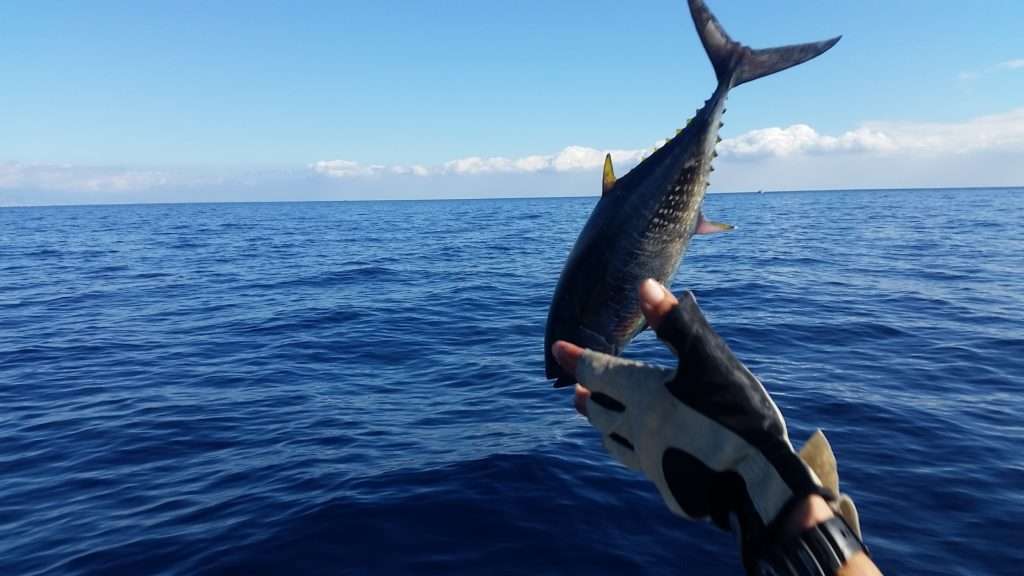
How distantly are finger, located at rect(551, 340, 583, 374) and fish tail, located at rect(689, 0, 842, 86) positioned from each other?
193 cm

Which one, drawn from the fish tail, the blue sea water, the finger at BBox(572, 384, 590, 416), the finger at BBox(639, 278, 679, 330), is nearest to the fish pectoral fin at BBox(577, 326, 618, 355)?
the finger at BBox(572, 384, 590, 416)

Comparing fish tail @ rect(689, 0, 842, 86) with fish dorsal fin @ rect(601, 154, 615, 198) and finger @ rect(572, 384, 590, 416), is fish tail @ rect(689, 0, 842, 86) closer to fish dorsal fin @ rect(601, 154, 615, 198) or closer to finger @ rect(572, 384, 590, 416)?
fish dorsal fin @ rect(601, 154, 615, 198)

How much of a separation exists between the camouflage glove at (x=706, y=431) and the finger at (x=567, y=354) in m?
0.07

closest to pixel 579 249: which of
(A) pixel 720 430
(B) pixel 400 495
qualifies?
(A) pixel 720 430

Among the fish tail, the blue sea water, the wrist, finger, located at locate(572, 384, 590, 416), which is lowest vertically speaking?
the blue sea water

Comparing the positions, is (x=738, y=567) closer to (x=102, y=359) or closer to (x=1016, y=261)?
(x=102, y=359)

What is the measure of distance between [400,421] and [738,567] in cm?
612

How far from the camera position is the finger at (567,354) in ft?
9.68

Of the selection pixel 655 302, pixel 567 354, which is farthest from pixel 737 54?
pixel 567 354

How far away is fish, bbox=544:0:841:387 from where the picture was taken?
299cm

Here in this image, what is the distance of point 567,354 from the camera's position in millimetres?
2982

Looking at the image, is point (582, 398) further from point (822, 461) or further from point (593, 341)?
point (822, 461)

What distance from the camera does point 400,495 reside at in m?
7.77

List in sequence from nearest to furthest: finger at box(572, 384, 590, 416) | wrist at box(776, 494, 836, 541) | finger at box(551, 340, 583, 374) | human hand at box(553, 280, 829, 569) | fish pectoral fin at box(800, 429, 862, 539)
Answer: wrist at box(776, 494, 836, 541) → human hand at box(553, 280, 829, 569) → fish pectoral fin at box(800, 429, 862, 539) → finger at box(551, 340, 583, 374) → finger at box(572, 384, 590, 416)
